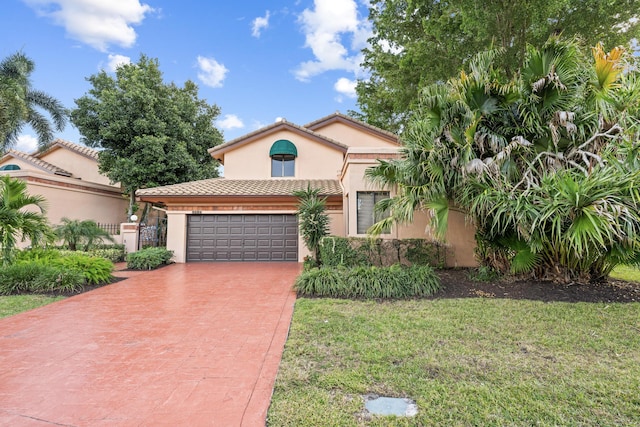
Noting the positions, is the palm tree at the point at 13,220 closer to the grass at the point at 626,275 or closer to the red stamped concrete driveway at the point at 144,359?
the red stamped concrete driveway at the point at 144,359

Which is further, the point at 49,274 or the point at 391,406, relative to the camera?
the point at 49,274

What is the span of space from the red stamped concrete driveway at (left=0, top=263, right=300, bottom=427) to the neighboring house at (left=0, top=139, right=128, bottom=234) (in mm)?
12072

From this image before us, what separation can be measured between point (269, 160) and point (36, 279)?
10.9 m

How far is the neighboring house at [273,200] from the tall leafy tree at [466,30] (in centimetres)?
400

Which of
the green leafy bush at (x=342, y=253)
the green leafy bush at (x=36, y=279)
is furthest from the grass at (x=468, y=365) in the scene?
the green leafy bush at (x=36, y=279)

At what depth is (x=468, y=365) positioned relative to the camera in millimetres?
3998

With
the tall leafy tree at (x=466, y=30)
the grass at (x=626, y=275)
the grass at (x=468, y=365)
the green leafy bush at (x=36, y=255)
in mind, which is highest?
the tall leafy tree at (x=466, y=30)

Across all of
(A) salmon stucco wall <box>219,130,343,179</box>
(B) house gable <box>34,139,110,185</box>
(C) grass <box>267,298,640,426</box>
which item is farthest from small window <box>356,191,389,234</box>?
(B) house gable <box>34,139,110,185</box>

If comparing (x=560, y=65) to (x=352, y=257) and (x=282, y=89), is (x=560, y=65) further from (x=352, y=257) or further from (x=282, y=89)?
(x=282, y=89)

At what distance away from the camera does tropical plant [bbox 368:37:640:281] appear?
6.30 meters

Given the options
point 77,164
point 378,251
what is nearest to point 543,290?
point 378,251

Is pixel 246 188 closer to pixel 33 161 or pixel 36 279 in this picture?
pixel 36 279

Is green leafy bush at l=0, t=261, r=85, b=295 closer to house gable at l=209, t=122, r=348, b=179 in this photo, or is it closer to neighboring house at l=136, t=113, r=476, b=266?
neighboring house at l=136, t=113, r=476, b=266

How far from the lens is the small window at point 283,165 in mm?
16781
